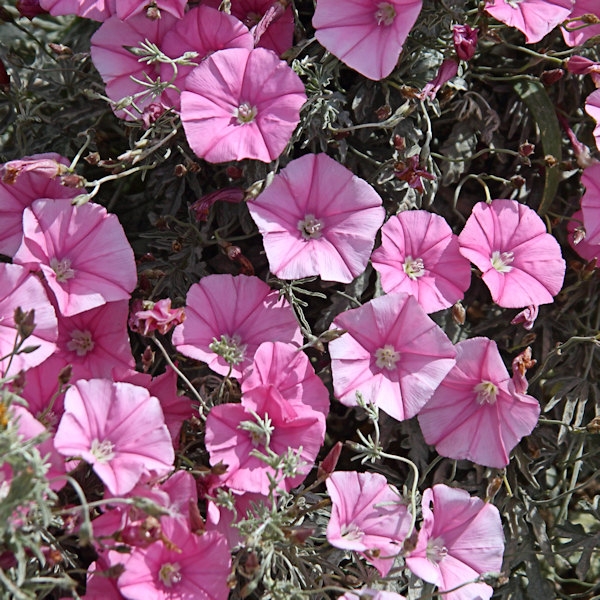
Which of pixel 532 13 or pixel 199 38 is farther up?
pixel 532 13

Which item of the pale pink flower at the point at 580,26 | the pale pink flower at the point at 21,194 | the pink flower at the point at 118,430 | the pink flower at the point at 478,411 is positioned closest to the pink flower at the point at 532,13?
the pale pink flower at the point at 580,26

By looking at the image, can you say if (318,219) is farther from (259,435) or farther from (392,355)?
(259,435)

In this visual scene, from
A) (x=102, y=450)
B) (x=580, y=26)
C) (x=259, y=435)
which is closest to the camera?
(x=102, y=450)

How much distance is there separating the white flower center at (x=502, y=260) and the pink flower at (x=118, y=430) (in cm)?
76

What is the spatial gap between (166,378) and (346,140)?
25.1 inches

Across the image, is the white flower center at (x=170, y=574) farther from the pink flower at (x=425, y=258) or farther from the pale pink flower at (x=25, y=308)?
the pink flower at (x=425, y=258)

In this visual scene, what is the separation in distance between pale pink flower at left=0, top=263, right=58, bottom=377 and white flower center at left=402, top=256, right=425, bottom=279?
697 mm

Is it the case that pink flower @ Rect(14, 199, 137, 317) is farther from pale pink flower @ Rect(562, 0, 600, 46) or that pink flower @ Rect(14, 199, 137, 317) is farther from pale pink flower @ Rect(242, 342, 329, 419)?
pale pink flower @ Rect(562, 0, 600, 46)

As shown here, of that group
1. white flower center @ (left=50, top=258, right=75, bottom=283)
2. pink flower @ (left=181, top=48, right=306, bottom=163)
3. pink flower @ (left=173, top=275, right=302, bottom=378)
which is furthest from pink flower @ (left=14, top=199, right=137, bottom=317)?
pink flower @ (left=181, top=48, right=306, bottom=163)

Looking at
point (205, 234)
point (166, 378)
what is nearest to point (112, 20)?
point (205, 234)

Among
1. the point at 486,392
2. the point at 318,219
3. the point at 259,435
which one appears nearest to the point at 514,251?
the point at 486,392

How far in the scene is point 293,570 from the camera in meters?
1.58

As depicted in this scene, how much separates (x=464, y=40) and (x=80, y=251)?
86 cm

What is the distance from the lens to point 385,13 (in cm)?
170
